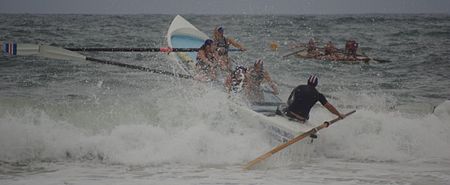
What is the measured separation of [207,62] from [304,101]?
3.04 m

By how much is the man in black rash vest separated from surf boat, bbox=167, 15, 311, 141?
16cm

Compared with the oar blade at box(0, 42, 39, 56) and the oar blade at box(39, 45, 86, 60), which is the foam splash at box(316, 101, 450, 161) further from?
the oar blade at box(0, 42, 39, 56)

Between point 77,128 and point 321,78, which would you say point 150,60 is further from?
point 77,128

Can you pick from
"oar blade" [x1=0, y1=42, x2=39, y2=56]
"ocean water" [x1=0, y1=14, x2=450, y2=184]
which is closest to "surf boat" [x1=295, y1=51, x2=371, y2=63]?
"ocean water" [x1=0, y1=14, x2=450, y2=184]

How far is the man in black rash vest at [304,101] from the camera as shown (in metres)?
9.62

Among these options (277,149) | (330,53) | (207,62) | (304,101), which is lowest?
(277,149)

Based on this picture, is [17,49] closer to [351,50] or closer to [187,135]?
[187,135]

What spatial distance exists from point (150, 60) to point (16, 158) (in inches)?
508

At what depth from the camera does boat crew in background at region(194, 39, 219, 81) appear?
12.2 meters

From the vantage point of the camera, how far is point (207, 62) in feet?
40.1

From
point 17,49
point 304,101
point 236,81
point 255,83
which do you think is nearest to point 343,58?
point 255,83

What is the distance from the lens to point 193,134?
1023cm

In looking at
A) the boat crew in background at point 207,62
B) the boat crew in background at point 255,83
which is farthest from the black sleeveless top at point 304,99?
the boat crew in background at point 207,62

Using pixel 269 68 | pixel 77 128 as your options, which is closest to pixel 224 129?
pixel 77 128
